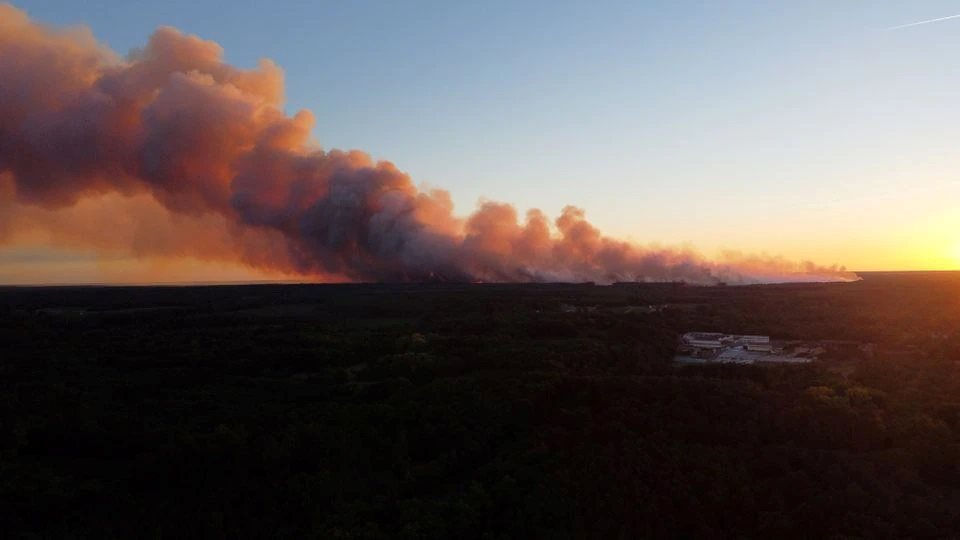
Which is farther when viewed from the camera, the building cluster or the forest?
the building cluster

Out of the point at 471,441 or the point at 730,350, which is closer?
the point at 471,441

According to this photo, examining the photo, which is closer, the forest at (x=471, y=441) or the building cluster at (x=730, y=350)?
the forest at (x=471, y=441)

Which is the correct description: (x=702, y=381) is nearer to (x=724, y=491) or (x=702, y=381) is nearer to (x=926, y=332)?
(x=724, y=491)

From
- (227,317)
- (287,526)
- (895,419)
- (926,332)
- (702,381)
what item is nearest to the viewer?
(287,526)

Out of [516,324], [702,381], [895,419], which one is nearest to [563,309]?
[516,324]

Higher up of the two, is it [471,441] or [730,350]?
[730,350]

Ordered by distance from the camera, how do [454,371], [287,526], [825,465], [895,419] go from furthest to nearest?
[454,371] → [895,419] → [825,465] → [287,526]

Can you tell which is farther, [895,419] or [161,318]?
[161,318]
